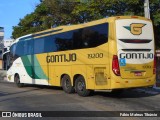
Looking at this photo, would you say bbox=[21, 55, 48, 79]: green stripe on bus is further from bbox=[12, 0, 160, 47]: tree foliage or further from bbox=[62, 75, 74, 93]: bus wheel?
bbox=[12, 0, 160, 47]: tree foliage

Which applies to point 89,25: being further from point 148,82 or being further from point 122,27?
point 148,82

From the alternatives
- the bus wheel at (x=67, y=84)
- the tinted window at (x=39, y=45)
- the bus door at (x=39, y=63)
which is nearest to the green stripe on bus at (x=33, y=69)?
the bus door at (x=39, y=63)

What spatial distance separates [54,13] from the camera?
34375mm

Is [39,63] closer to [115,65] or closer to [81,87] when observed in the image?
[81,87]

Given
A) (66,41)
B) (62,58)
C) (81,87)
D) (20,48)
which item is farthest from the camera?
(20,48)

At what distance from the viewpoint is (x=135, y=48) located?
16125 mm

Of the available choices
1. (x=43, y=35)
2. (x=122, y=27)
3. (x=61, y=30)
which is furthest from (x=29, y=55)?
(x=122, y=27)

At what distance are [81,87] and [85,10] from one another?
38.4ft

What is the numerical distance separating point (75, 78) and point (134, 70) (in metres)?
3.27

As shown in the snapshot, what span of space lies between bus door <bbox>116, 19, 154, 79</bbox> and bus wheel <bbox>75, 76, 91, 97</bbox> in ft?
7.08

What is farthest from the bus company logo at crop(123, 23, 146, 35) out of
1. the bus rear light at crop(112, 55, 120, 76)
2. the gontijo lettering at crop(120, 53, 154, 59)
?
the bus rear light at crop(112, 55, 120, 76)

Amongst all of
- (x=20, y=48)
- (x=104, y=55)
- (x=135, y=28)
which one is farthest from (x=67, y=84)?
(x=20, y=48)

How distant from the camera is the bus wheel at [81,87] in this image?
17281mm

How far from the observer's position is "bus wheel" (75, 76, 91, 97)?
1728cm
